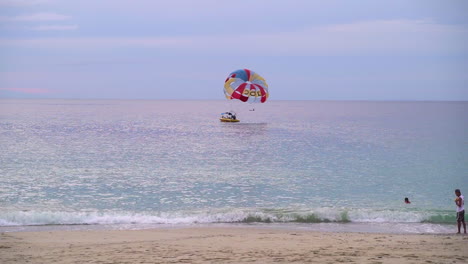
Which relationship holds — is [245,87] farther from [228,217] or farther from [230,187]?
[228,217]

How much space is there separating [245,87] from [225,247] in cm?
3772

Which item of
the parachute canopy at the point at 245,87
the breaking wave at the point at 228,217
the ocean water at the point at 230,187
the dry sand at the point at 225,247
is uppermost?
the parachute canopy at the point at 245,87

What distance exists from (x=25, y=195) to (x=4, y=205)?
6.08 feet

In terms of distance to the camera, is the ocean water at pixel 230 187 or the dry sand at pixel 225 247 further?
the ocean water at pixel 230 187

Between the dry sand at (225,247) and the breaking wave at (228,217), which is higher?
the breaking wave at (228,217)

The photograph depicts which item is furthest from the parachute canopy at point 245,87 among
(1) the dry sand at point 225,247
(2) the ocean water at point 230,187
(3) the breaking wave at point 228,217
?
(1) the dry sand at point 225,247

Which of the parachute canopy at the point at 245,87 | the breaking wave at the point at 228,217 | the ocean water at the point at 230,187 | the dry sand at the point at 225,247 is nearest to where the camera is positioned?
the dry sand at the point at 225,247

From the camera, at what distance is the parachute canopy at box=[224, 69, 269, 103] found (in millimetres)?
49844

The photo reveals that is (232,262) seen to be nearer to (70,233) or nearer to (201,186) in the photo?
(70,233)

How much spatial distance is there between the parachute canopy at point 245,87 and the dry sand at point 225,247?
113 ft

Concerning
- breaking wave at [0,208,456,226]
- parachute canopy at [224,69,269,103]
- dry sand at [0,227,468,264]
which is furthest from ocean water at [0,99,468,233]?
parachute canopy at [224,69,269,103]

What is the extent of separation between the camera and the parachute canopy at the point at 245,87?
164 ft

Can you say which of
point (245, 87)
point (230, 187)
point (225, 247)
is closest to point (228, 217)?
point (225, 247)

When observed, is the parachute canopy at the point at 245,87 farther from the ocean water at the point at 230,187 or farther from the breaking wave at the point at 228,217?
the breaking wave at the point at 228,217
